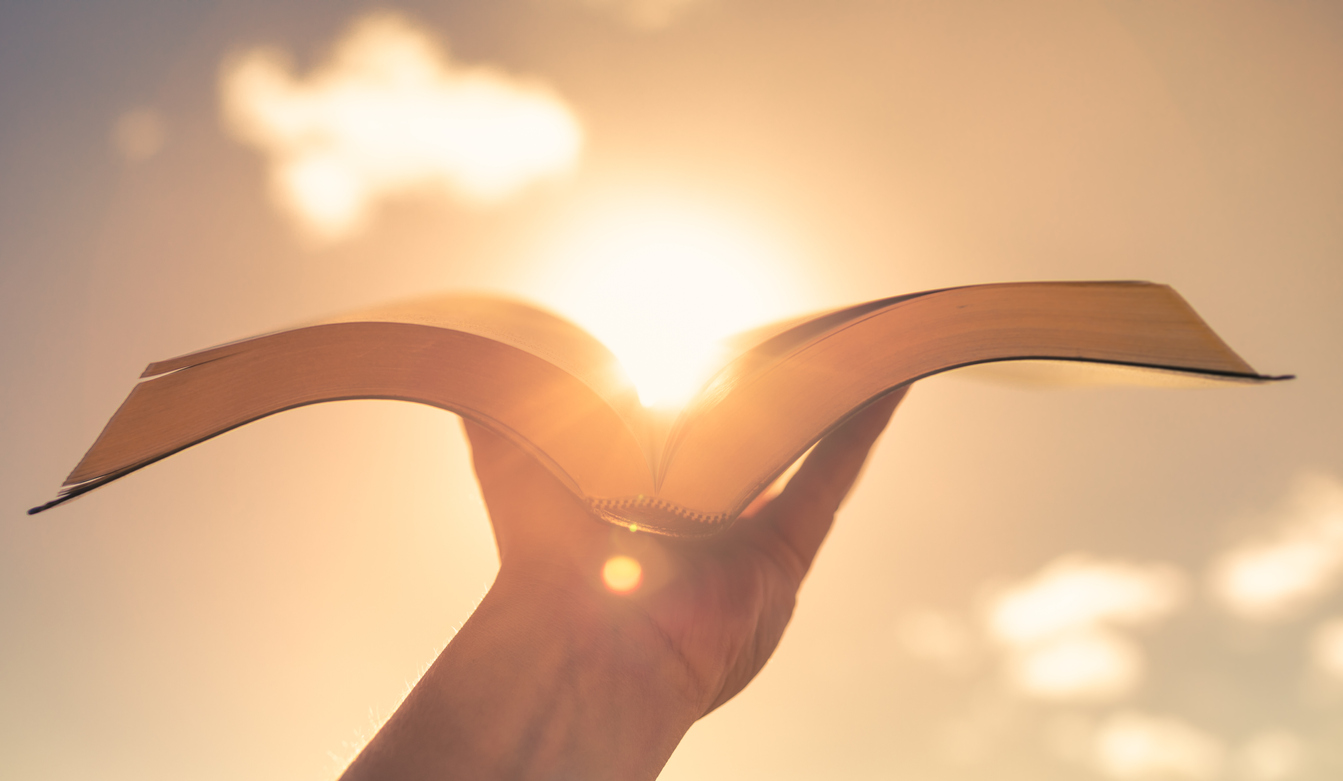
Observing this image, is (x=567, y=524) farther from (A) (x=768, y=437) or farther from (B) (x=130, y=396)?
(B) (x=130, y=396)

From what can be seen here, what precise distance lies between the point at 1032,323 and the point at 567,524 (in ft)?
4.12

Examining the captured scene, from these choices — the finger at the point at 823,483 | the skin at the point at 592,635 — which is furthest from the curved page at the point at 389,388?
the finger at the point at 823,483

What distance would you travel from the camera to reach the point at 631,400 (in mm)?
1462

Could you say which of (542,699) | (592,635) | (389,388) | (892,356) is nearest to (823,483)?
(892,356)

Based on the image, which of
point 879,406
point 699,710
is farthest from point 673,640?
point 879,406

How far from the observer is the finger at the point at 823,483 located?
1720 millimetres

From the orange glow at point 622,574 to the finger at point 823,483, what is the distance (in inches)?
19.0

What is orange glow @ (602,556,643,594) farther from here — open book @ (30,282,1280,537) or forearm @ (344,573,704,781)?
open book @ (30,282,1280,537)

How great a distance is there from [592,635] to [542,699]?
185 mm

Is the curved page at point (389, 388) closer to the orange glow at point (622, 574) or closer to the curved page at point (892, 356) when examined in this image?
the curved page at point (892, 356)

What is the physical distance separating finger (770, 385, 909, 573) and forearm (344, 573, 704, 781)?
53cm

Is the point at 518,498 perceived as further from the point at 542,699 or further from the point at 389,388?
the point at 542,699

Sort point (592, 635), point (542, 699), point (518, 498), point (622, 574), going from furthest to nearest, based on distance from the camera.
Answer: point (518, 498) < point (622, 574) < point (592, 635) < point (542, 699)

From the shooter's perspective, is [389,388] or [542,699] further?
[389,388]
